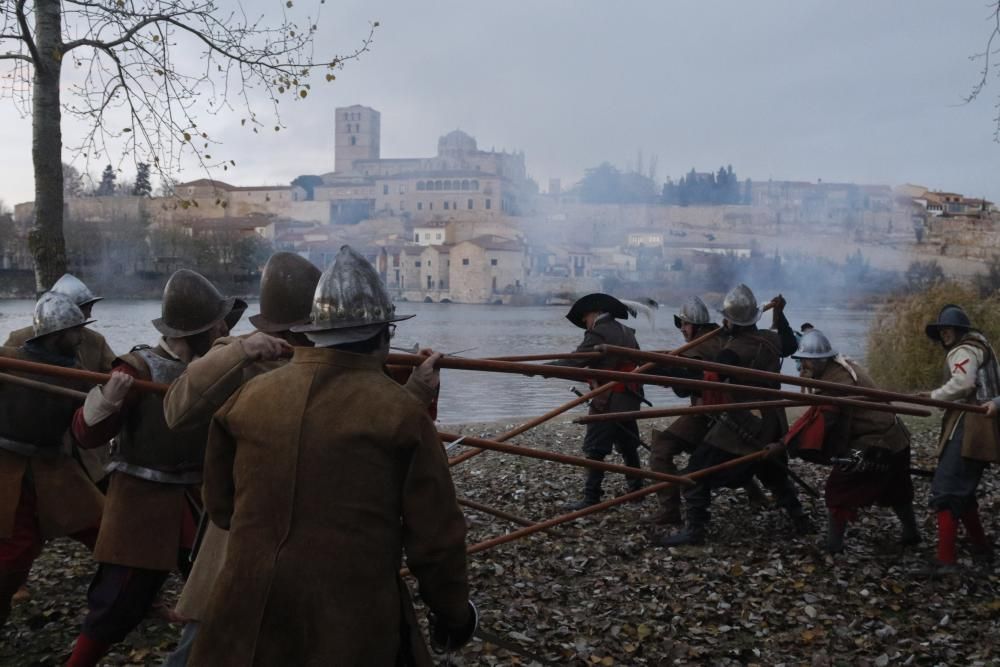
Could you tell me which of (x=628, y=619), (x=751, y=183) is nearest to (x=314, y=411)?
(x=628, y=619)

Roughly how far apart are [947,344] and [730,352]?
1.57 meters

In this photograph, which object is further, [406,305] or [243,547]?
[406,305]

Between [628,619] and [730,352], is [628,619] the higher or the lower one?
the lower one

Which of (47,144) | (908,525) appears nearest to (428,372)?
(908,525)

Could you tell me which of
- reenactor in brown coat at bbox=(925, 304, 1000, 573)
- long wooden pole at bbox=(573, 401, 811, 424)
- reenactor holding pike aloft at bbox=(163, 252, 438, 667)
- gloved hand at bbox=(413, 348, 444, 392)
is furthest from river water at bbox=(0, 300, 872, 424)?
gloved hand at bbox=(413, 348, 444, 392)

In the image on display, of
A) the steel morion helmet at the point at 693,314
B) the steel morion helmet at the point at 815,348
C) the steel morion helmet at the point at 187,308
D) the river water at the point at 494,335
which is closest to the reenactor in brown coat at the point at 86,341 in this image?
the steel morion helmet at the point at 187,308

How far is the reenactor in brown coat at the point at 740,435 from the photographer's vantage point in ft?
22.6

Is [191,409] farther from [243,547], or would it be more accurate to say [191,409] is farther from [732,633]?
[732,633]

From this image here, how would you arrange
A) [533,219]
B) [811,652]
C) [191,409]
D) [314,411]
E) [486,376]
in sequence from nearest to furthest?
Answer: [314,411] → [191,409] → [811,652] → [486,376] → [533,219]

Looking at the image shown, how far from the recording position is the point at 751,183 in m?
120

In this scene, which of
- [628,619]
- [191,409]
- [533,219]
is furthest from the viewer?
[533,219]

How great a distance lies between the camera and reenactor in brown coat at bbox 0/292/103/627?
4535mm

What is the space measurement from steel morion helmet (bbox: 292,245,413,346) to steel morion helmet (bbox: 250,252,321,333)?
34.0 inches

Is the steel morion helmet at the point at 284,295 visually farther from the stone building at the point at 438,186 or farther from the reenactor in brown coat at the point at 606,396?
the stone building at the point at 438,186
